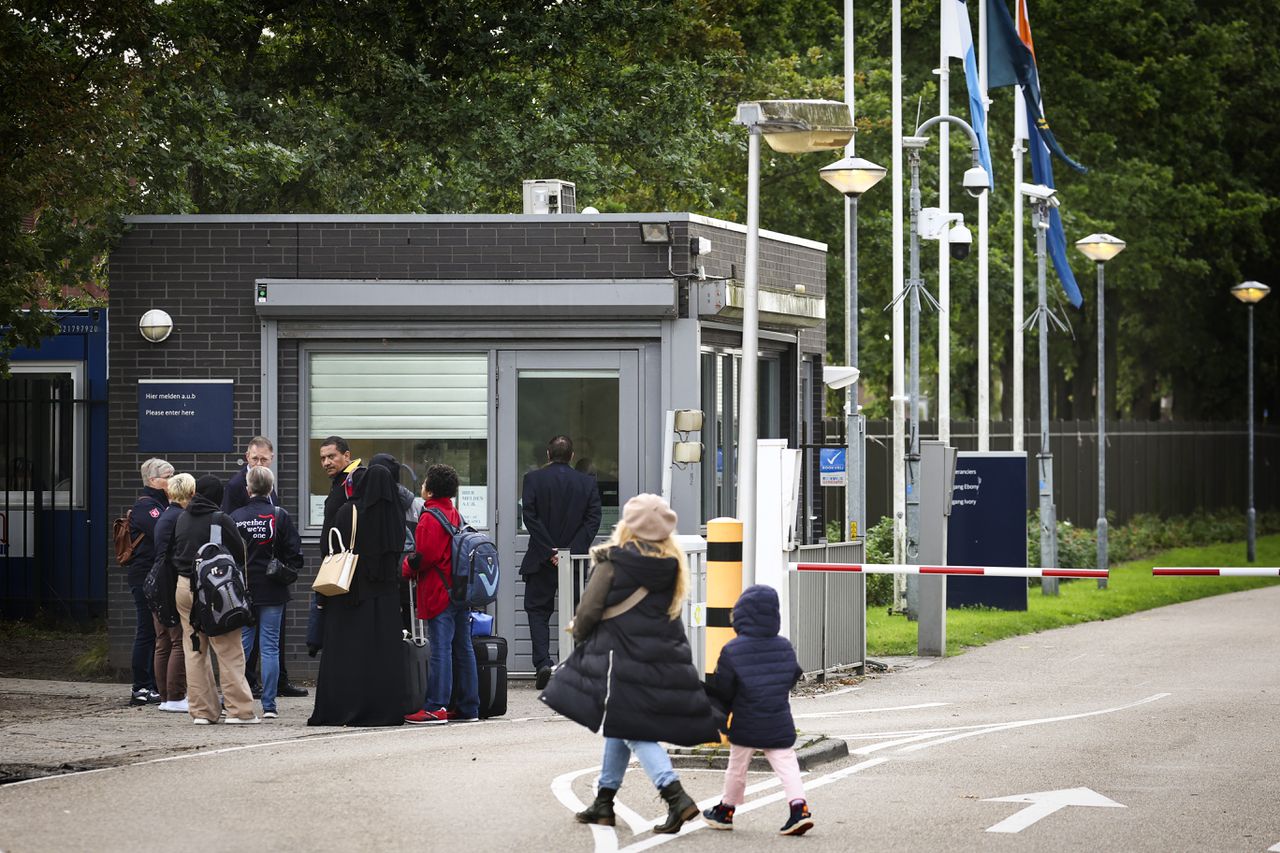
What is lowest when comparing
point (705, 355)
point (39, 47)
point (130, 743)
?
point (130, 743)

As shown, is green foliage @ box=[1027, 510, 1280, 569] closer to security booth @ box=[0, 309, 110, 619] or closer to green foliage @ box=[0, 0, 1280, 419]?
green foliage @ box=[0, 0, 1280, 419]

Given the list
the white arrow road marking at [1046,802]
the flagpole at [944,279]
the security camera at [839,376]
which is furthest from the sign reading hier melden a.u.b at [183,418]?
the flagpole at [944,279]

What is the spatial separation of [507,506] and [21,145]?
4747mm

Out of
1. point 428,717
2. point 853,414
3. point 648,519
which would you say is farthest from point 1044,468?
point 648,519

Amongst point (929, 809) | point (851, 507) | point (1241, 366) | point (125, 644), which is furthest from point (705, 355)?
point (1241, 366)

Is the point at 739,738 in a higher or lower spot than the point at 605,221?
lower

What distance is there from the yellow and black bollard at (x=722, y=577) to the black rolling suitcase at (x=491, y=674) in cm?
321

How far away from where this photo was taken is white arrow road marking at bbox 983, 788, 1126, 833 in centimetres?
936

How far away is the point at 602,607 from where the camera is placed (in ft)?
29.4

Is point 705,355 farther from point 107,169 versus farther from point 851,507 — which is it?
point 107,169

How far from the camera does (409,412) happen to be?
16.7 m

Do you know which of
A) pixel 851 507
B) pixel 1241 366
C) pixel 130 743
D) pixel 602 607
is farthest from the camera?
pixel 1241 366

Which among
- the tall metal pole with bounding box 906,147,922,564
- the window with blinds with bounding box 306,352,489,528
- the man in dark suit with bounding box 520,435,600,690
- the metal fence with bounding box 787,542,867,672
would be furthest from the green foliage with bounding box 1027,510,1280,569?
the man in dark suit with bounding box 520,435,600,690

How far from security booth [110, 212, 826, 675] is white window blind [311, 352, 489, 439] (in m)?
0.02
